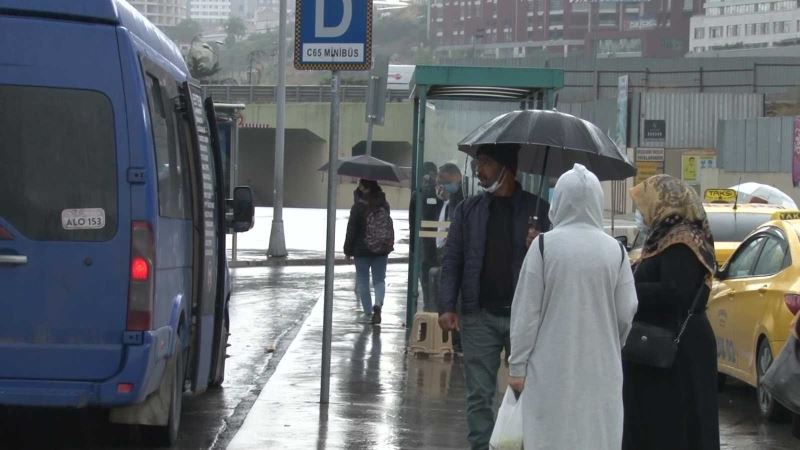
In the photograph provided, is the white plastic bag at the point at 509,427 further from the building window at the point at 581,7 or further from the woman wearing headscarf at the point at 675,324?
the building window at the point at 581,7

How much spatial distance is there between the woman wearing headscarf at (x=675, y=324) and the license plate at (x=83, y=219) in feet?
8.80

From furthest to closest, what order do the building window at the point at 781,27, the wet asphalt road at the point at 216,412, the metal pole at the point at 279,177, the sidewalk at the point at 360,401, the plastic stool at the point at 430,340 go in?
the building window at the point at 781,27 < the metal pole at the point at 279,177 < the plastic stool at the point at 430,340 < the sidewalk at the point at 360,401 < the wet asphalt road at the point at 216,412

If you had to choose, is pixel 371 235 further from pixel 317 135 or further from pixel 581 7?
pixel 581 7

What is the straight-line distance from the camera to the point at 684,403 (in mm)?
6113

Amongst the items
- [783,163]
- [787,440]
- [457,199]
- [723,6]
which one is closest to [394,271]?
[457,199]

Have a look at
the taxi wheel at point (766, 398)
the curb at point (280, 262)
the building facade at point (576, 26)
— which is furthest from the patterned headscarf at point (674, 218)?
the building facade at point (576, 26)

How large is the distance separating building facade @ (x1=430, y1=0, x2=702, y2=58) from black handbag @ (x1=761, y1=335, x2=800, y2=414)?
121 m

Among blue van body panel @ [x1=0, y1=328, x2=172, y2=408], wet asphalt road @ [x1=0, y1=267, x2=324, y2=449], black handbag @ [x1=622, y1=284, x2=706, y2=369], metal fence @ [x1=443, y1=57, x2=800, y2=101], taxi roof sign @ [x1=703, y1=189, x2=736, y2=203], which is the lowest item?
wet asphalt road @ [x1=0, y1=267, x2=324, y2=449]

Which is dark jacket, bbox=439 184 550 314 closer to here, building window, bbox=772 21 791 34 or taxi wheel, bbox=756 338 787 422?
taxi wheel, bbox=756 338 787 422

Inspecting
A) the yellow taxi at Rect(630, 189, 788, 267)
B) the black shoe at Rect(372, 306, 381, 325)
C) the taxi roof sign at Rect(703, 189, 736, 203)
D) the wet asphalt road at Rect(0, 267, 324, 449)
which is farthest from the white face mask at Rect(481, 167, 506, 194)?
the taxi roof sign at Rect(703, 189, 736, 203)

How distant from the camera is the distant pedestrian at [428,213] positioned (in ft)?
44.8

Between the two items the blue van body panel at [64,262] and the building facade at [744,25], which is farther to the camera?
the building facade at [744,25]

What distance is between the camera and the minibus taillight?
270 inches

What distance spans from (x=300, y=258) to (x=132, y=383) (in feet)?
64.1
